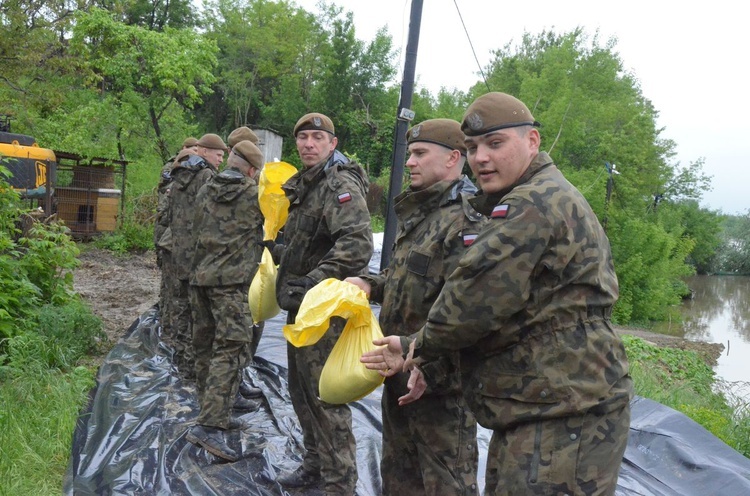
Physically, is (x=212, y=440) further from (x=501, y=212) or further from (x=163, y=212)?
(x=163, y=212)

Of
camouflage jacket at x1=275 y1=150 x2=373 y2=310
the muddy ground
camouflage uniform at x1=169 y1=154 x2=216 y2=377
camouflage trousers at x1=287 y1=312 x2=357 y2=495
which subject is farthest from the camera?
the muddy ground

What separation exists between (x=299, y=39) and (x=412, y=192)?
31.9 m

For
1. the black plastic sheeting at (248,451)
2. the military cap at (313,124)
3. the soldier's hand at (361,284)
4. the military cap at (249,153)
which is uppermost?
the military cap at (313,124)

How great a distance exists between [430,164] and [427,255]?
426 mm

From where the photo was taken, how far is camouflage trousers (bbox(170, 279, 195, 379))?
5344 mm

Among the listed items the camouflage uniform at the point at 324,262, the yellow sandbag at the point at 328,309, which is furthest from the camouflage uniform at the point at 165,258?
the yellow sandbag at the point at 328,309

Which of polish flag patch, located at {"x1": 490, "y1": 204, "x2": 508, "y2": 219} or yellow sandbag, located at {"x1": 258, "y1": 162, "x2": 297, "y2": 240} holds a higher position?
polish flag patch, located at {"x1": 490, "y1": 204, "x2": 508, "y2": 219}

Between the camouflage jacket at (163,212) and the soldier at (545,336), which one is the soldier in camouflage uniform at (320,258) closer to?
the soldier at (545,336)

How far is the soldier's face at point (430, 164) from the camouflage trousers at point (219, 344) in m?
2.04

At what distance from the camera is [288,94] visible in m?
30.6

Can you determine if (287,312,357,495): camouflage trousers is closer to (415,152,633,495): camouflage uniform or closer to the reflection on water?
(415,152,633,495): camouflage uniform

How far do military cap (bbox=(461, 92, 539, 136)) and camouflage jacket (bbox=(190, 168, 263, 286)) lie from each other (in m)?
2.65

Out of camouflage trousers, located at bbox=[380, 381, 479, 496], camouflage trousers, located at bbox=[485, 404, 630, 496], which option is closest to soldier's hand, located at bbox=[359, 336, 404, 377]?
camouflage trousers, located at bbox=[380, 381, 479, 496]

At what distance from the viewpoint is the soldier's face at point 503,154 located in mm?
2049
